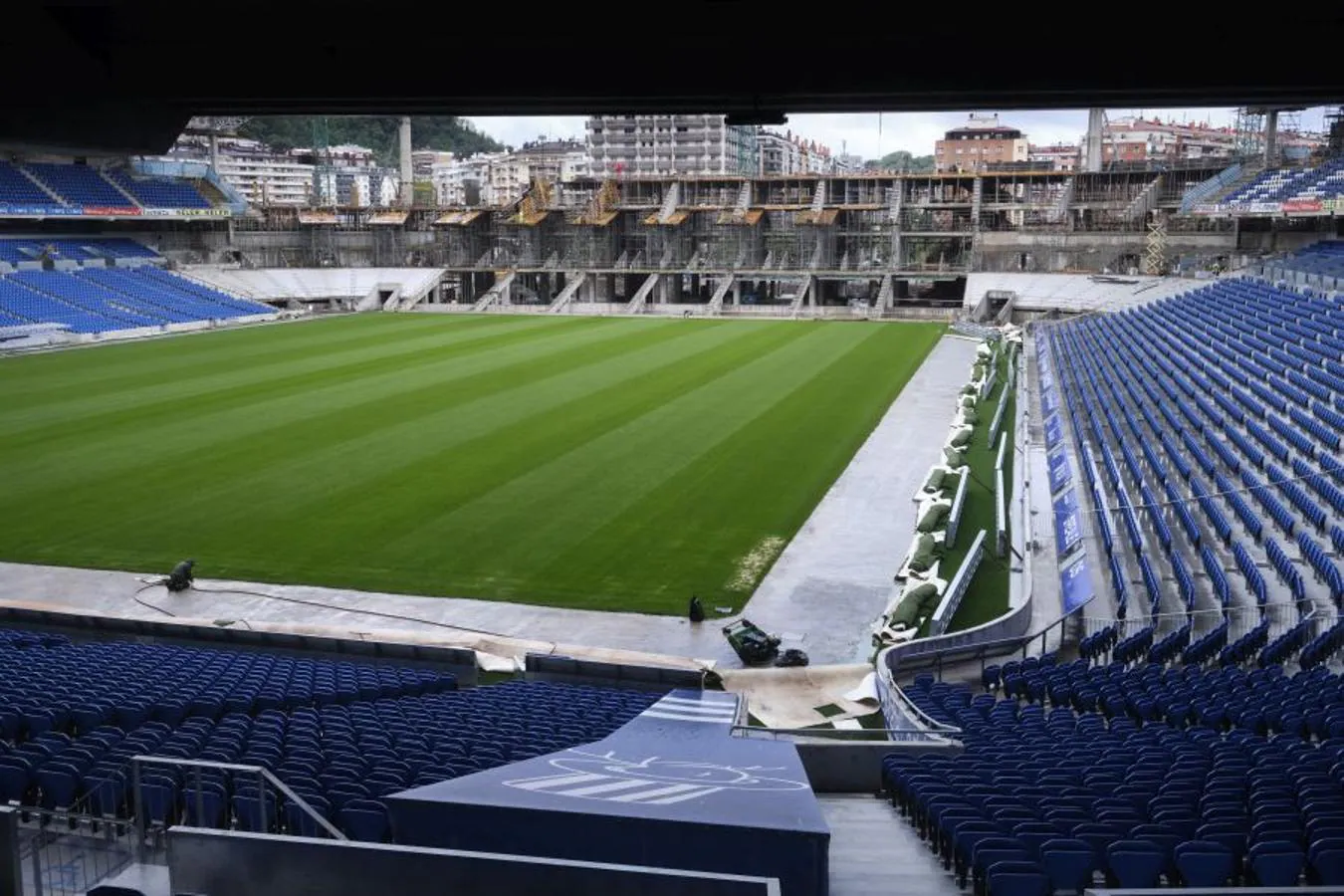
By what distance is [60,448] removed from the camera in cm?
2952

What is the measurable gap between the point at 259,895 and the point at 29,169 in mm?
69459

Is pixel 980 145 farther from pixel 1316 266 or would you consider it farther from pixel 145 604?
pixel 145 604

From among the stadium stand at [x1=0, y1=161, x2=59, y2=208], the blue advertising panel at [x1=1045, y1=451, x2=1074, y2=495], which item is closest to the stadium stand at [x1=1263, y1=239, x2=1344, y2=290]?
the blue advertising panel at [x1=1045, y1=451, x2=1074, y2=495]

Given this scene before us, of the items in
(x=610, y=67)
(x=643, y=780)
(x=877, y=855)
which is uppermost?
(x=610, y=67)

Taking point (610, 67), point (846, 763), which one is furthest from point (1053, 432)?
point (610, 67)

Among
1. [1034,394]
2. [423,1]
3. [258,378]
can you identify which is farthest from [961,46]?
[258,378]

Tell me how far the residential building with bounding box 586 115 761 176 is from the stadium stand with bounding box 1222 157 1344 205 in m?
98.0

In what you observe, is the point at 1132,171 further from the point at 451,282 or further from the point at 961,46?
the point at 961,46

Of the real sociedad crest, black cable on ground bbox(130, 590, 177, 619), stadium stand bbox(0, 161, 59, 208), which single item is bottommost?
black cable on ground bbox(130, 590, 177, 619)

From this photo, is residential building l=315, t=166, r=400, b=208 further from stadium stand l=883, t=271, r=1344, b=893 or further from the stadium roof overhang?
the stadium roof overhang

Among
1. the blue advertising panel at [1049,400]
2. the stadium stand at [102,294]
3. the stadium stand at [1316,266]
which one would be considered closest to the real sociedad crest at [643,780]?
the blue advertising panel at [1049,400]

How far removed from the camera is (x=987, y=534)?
22.4 metres

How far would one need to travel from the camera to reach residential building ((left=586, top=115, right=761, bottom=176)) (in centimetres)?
15438

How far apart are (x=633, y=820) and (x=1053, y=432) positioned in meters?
25.0
